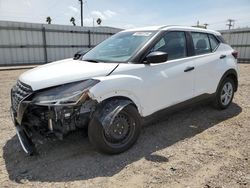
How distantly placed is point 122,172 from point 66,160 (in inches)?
32.3

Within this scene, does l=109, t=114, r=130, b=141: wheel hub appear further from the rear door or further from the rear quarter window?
the rear quarter window

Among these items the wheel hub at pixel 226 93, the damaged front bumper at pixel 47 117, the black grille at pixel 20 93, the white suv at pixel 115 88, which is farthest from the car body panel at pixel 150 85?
the wheel hub at pixel 226 93

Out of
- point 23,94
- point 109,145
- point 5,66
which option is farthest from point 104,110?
point 5,66

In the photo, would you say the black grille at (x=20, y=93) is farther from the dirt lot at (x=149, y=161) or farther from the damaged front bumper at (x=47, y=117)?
the dirt lot at (x=149, y=161)

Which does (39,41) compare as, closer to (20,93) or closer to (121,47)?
(121,47)

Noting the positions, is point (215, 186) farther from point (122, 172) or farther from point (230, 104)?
point (230, 104)

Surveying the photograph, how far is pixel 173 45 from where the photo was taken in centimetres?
428

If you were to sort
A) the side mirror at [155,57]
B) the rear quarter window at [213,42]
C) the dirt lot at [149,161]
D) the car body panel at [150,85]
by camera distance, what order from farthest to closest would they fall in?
1. the rear quarter window at [213,42]
2. the side mirror at [155,57]
3. the car body panel at [150,85]
4. the dirt lot at [149,161]

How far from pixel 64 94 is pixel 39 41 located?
15.3 m

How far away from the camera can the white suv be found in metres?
3.07

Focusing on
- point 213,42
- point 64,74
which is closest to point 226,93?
point 213,42

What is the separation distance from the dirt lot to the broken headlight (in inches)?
34.9

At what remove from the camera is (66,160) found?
133 inches

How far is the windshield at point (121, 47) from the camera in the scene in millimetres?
3837
